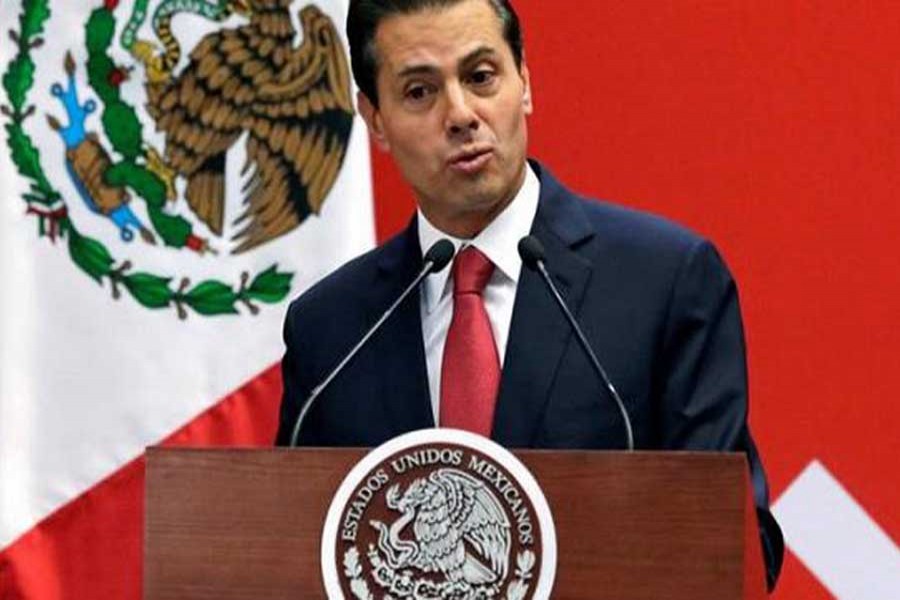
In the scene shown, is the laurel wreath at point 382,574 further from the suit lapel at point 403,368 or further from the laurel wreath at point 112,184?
the laurel wreath at point 112,184

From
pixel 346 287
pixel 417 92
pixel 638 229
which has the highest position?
pixel 417 92

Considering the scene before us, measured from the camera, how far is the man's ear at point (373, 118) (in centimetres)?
257

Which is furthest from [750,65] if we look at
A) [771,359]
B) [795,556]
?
[795,556]

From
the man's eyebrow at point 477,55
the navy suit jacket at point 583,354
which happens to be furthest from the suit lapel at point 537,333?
the man's eyebrow at point 477,55

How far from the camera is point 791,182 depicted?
3152mm

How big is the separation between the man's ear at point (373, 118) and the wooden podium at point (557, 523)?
0.77m

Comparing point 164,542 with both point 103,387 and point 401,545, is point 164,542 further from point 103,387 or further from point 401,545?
point 103,387

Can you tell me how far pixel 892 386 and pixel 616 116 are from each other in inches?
24.8

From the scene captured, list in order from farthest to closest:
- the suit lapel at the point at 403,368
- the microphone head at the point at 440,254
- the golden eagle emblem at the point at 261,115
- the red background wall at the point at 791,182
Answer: the golden eagle emblem at the point at 261,115
the red background wall at the point at 791,182
the suit lapel at the point at 403,368
the microphone head at the point at 440,254

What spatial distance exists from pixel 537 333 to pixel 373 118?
19.2 inches

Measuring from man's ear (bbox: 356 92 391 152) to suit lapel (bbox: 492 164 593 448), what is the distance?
298 millimetres

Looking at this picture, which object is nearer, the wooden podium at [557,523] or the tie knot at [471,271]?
the wooden podium at [557,523]

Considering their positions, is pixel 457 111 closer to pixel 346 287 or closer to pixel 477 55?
pixel 477 55

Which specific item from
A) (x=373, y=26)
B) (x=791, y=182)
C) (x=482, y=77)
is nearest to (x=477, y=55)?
(x=482, y=77)
